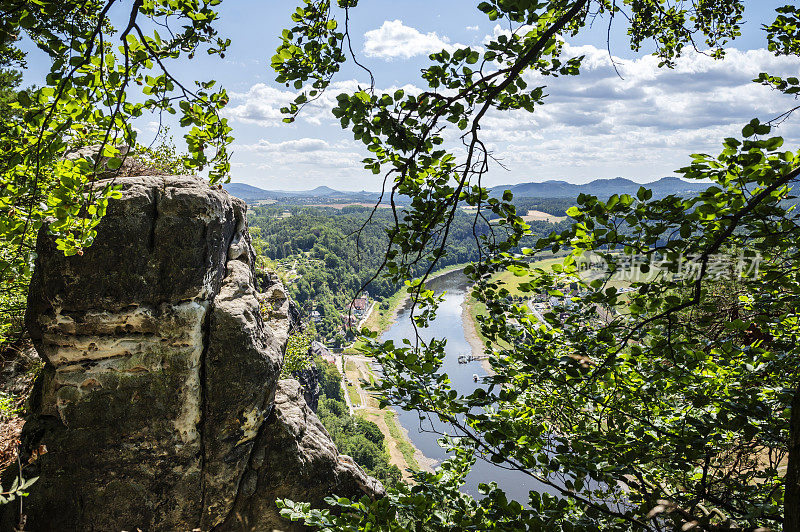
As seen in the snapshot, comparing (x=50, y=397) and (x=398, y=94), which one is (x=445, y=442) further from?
(x=50, y=397)

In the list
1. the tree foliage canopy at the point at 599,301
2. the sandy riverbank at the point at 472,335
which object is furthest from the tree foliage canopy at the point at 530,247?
the sandy riverbank at the point at 472,335

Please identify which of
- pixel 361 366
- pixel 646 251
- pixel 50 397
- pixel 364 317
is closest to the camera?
pixel 646 251

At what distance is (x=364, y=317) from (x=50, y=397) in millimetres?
72030

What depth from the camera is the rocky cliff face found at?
21.9 ft

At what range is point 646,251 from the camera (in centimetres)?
247

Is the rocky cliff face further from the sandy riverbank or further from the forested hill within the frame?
the forested hill

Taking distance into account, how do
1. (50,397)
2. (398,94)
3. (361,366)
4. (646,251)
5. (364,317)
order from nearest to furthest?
(398,94) → (646,251) → (50,397) → (361,366) → (364,317)

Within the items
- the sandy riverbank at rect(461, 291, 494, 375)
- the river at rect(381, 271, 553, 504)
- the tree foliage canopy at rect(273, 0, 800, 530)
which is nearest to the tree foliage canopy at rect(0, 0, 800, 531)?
the tree foliage canopy at rect(273, 0, 800, 530)

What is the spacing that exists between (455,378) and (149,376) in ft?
151

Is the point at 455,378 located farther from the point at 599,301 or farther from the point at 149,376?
the point at 599,301

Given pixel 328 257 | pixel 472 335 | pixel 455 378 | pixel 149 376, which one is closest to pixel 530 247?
pixel 149 376

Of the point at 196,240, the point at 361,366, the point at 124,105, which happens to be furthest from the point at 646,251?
the point at 361,366

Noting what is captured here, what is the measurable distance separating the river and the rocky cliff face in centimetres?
417

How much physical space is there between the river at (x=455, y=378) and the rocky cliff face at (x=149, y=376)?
4171 mm
